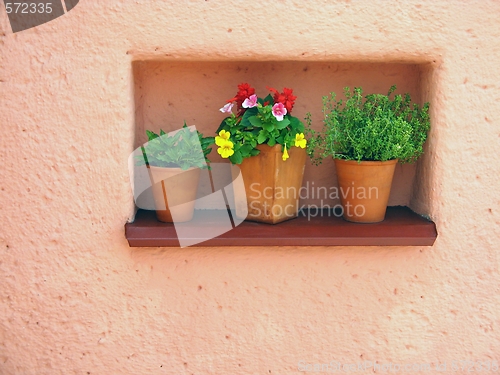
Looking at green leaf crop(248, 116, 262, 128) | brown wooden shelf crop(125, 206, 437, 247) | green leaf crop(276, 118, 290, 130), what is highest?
green leaf crop(248, 116, 262, 128)

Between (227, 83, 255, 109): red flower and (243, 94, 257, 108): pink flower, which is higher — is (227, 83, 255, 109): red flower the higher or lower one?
the higher one

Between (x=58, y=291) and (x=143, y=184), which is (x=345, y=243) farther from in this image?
(x=58, y=291)

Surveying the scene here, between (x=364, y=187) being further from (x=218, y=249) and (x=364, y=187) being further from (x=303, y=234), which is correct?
(x=218, y=249)

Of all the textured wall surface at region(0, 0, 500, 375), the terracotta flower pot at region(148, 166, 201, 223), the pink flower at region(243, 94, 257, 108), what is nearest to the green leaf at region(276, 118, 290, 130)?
the pink flower at region(243, 94, 257, 108)

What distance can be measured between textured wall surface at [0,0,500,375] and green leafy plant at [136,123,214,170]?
0.08 metres

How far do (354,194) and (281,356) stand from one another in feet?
2.07

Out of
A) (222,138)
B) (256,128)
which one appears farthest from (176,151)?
(256,128)

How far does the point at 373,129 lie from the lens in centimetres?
160

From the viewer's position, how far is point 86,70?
5.22ft

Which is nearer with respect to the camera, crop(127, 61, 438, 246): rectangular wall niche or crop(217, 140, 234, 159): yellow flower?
crop(217, 140, 234, 159): yellow flower

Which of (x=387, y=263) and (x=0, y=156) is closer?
(x=0, y=156)

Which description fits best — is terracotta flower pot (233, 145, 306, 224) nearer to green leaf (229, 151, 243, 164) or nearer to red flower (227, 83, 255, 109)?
green leaf (229, 151, 243, 164)

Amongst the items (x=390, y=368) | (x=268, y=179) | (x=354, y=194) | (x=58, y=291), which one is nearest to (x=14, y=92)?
(x=58, y=291)

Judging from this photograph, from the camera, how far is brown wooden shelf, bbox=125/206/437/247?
161 cm
